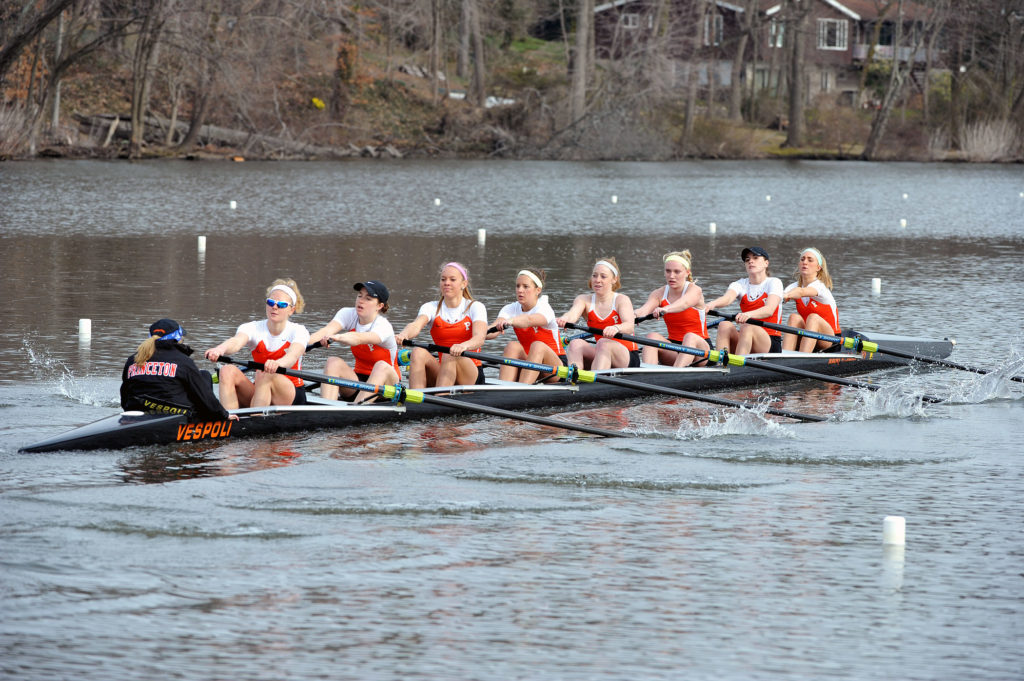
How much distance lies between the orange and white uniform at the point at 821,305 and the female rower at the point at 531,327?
283 centimetres

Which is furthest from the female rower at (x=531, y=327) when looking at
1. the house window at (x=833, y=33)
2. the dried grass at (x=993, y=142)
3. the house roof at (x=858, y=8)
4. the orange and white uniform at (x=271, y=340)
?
the house window at (x=833, y=33)

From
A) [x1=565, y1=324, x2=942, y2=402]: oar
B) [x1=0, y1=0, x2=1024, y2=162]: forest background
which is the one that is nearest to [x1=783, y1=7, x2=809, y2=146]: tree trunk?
[x1=0, y1=0, x2=1024, y2=162]: forest background

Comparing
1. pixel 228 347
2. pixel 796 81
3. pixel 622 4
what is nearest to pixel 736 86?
pixel 796 81

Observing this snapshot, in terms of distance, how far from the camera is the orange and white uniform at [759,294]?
12.6 m

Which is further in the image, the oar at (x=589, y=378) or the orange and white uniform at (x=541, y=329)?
the orange and white uniform at (x=541, y=329)

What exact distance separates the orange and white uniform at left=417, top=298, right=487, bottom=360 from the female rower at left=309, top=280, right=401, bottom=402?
63cm

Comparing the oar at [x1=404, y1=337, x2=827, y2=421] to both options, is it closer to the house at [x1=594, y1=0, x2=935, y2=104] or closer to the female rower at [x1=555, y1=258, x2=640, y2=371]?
the female rower at [x1=555, y1=258, x2=640, y2=371]

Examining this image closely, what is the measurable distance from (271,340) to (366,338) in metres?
0.73

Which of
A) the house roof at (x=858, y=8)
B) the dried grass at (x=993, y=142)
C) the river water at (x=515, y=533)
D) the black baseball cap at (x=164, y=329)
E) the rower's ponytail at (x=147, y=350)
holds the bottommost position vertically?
the river water at (x=515, y=533)

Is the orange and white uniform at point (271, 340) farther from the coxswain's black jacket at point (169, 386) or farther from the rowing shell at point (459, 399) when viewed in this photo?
the coxswain's black jacket at point (169, 386)

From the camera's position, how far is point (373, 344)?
33.6ft

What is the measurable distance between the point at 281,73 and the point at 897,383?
44899 millimetres

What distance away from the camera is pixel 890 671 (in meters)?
5.51

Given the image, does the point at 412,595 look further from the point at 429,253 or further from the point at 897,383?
the point at 429,253
